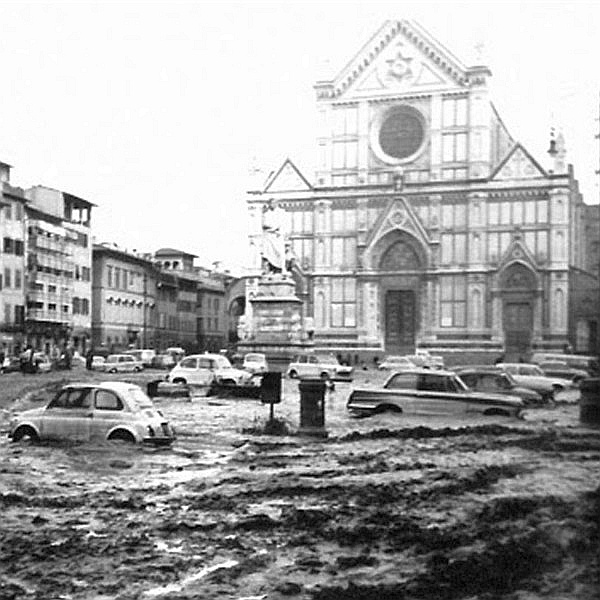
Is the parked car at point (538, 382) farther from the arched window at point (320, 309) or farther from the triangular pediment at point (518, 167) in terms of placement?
the arched window at point (320, 309)

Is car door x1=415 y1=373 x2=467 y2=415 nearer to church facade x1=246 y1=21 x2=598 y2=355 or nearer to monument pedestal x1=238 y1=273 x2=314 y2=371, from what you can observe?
monument pedestal x1=238 y1=273 x2=314 y2=371

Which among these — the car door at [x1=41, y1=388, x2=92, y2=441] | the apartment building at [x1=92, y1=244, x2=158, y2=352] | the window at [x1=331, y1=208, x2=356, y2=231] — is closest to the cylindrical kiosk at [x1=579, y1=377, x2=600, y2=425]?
the car door at [x1=41, y1=388, x2=92, y2=441]

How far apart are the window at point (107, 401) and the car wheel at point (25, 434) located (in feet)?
4.33

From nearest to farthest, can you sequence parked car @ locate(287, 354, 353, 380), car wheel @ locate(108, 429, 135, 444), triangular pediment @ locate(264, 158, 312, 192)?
car wheel @ locate(108, 429, 135, 444), parked car @ locate(287, 354, 353, 380), triangular pediment @ locate(264, 158, 312, 192)

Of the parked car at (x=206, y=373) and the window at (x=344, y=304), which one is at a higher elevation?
the window at (x=344, y=304)

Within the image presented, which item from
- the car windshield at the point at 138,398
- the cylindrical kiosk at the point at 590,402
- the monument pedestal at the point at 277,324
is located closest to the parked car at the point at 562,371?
the monument pedestal at the point at 277,324

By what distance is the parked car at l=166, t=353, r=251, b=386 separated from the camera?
117 ft

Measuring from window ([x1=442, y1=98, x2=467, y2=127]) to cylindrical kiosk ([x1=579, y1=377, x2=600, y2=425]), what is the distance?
155 ft

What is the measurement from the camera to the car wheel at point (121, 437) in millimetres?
17016

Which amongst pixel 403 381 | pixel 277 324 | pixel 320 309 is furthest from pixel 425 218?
pixel 403 381

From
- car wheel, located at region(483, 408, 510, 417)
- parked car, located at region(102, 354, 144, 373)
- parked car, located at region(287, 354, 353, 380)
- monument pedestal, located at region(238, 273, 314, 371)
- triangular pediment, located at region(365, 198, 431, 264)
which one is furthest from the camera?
triangular pediment, located at region(365, 198, 431, 264)

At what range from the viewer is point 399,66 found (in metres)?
67.4

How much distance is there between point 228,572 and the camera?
8484 mm

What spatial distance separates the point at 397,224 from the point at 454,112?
8.33 meters
